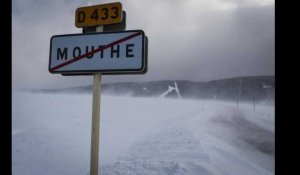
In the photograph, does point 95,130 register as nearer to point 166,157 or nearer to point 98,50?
point 98,50

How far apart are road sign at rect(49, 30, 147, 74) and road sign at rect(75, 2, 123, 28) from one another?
0.26 ft

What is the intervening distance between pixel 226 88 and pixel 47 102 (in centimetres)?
134

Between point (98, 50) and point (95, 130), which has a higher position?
point (98, 50)

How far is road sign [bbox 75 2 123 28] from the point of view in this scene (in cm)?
133

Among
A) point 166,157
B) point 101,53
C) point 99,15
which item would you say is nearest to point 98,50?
point 101,53

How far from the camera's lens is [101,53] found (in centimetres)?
129

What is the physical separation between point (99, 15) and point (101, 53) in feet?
0.68

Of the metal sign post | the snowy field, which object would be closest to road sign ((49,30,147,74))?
the metal sign post

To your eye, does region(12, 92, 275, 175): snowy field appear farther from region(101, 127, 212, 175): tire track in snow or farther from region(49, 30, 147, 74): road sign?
region(49, 30, 147, 74): road sign

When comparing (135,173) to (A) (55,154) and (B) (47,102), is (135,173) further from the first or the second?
(B) (47,102)

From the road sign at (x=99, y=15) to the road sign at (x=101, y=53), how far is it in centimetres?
8
